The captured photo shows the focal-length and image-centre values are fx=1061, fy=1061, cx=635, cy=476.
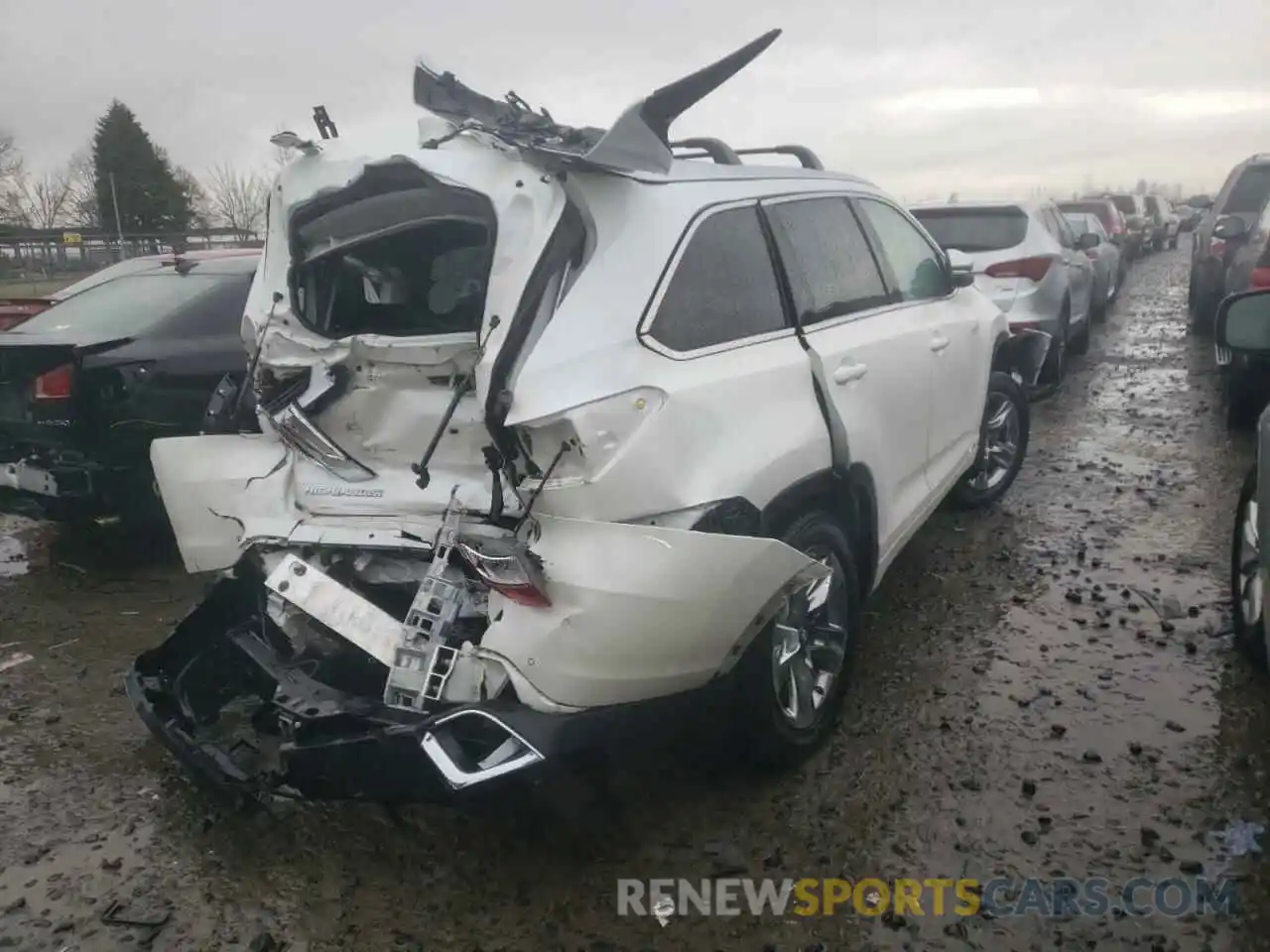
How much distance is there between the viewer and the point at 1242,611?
13.0 ft

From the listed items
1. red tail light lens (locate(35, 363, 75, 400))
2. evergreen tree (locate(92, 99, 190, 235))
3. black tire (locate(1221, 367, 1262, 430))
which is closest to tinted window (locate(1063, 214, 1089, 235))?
black tire (locate(1221, 367, 1262, 430))

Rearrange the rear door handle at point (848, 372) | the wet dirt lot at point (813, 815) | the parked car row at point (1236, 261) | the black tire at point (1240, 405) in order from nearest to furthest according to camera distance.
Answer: the wet dirt lot at point (813, 815) < the rear door handle at point (848, 372) < the parked car row at point (1236, 261) < the black tire at point (1240, 405)

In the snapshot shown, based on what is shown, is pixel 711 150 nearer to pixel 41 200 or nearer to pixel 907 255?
pixel 907 255

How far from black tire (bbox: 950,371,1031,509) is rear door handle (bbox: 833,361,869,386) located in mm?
2071

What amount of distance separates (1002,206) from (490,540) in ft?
23.7

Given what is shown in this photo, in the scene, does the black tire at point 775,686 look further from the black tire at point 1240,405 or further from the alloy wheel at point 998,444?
the black tire at point 1240,405

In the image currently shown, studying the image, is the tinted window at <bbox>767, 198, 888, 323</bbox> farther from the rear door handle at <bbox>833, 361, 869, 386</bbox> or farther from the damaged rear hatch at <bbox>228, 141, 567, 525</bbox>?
the damaged rear hatch at <bbox>228, 141, 567, 525</bbox>

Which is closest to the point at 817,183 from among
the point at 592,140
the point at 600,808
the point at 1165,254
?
the point at 592,140

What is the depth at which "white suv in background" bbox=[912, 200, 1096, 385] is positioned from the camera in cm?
843

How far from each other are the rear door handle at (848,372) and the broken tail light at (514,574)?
1.34m

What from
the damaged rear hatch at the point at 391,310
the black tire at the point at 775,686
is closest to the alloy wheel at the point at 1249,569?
the black tire at the point at 775,686

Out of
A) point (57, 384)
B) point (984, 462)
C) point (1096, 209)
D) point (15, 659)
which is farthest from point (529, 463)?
point (1096, 209)

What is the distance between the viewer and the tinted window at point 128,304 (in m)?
5.47

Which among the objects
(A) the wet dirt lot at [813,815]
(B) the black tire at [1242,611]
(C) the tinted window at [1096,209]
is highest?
(C) the tinted window at [1096,209]
